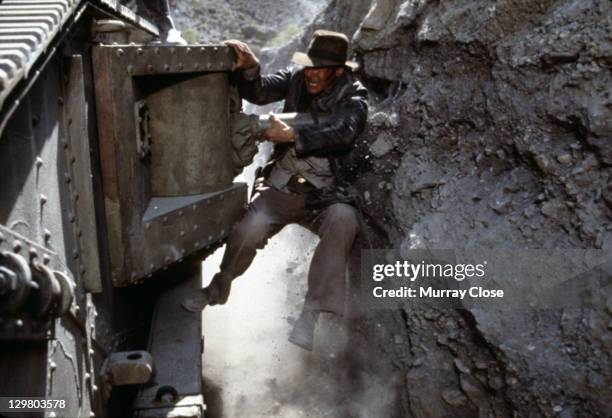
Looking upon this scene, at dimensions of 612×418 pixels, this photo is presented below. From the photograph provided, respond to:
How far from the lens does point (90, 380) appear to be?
343 centimetres

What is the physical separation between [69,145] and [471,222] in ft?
8.06

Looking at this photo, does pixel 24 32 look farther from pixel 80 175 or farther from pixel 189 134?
pixel 189 134

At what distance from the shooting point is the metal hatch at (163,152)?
3705 mm

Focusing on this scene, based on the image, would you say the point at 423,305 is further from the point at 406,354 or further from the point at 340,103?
the point at 340,103

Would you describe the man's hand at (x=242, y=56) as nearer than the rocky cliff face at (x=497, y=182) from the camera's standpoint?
No

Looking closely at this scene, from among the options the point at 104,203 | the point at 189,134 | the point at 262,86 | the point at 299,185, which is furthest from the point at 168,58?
the point at 299,185

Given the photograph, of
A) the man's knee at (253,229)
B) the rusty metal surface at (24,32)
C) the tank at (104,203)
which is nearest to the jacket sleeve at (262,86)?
the tank at (104,203)

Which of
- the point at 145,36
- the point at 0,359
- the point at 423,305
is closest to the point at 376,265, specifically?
the point at 423,305

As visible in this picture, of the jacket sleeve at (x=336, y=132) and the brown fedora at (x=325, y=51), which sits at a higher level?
the brown fedora at (x=325, y=51)

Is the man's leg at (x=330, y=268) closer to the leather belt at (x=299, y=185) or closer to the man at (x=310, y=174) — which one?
the man at (x=310, y=174)

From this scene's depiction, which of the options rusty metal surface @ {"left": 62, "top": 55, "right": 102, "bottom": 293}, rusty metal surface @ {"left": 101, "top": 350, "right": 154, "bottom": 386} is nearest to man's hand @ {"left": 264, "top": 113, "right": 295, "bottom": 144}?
rusty metal surface @ {"left": 62, "top": 55, "right": 102, "bottom": 293}

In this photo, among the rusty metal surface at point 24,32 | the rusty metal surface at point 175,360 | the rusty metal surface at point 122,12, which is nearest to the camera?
the rusty metal surface at point 24,32

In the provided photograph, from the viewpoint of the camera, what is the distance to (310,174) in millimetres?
5055
